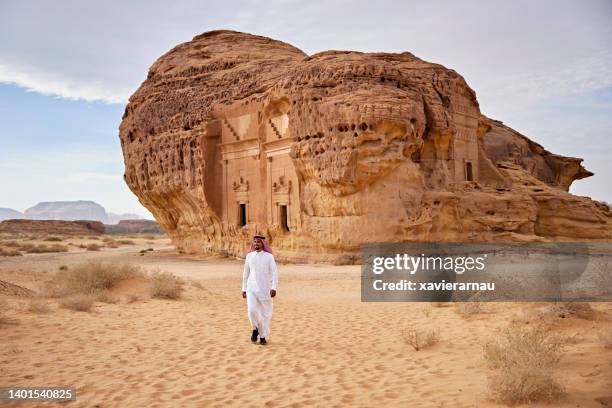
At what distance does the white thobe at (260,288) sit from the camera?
849 centimetres

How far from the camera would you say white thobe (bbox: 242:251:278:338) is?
8.49m

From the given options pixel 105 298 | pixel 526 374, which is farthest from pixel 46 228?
pixel 526 374

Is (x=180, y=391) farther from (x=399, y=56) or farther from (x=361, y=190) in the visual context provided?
(x=399, y=56)

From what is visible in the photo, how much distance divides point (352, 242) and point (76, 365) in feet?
45.6

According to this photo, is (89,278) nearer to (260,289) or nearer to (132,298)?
(132,298)

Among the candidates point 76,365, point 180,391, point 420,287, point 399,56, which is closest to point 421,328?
point 420,287

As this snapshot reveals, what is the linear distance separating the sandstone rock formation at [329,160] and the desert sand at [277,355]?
8.33m

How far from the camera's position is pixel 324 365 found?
730cm

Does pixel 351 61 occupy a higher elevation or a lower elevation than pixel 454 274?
higher

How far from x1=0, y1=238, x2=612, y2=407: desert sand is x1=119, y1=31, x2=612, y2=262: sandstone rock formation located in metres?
8.33

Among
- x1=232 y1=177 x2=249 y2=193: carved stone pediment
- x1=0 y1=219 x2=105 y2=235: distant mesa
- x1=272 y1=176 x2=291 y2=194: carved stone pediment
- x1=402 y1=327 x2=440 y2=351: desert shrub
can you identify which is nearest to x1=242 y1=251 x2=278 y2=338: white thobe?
x1=402 y1=327 x2=440 y2=351: desert shrub

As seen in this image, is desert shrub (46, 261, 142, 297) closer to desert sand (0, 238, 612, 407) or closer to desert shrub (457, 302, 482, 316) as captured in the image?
desert sand (0, 238, 612, 407)

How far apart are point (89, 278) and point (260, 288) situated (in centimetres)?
742

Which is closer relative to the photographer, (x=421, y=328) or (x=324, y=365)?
(x=324, y=365)
